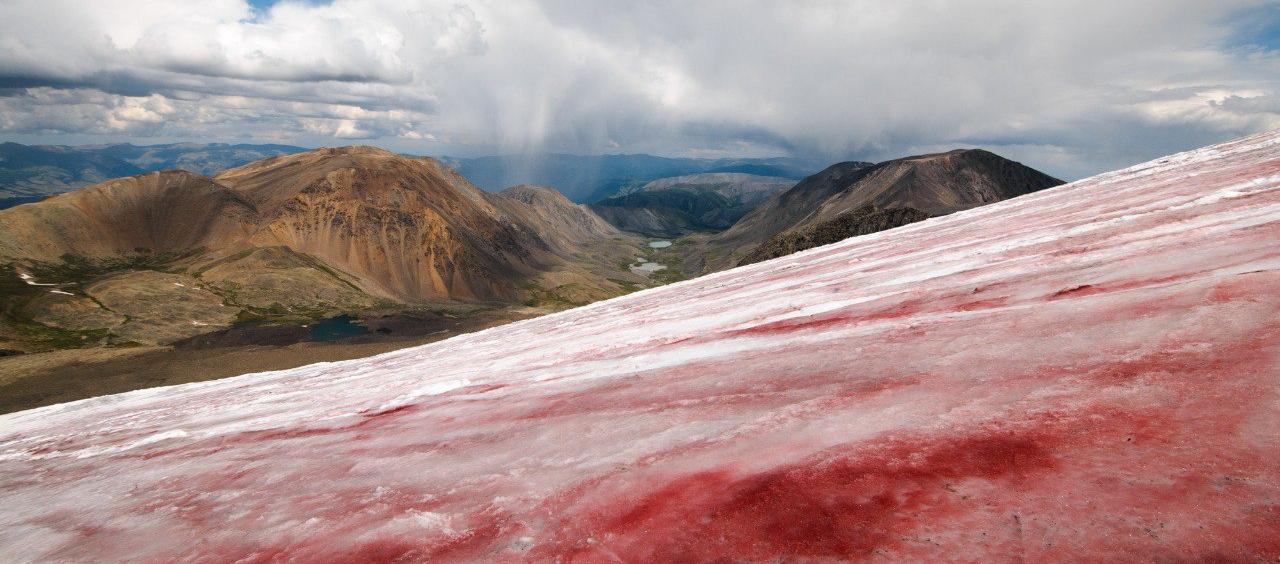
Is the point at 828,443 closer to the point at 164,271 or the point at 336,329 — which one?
the point at 336,329

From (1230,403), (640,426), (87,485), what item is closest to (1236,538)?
(1230,403)

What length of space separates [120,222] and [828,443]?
24699 cm

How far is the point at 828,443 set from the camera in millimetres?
4715

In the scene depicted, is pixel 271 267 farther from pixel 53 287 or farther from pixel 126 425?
pixel 126 425

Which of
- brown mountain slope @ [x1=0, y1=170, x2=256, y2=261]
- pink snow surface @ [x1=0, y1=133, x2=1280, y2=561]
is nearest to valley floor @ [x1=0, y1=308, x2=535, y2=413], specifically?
brown mountain slope @ [x1=0, y1=170, x2=256, y2=261]

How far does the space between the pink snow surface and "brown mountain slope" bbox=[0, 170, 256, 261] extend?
8401 inches

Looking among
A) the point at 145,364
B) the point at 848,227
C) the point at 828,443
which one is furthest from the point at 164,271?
the point at 828,443

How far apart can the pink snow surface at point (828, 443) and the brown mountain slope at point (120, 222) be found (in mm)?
213394

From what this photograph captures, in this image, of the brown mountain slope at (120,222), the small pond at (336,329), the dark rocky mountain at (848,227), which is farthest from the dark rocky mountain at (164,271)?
the dark rocky mountain at (848,227)

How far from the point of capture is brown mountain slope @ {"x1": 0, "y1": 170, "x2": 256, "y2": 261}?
547ft

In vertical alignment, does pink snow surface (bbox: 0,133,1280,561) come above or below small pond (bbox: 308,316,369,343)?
above

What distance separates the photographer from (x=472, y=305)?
18512 cm

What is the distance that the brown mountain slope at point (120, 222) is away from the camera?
547 feet

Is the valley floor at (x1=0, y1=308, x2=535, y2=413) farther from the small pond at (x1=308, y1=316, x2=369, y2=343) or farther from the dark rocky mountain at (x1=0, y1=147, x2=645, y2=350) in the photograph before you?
the dark rocky mountain at (x1=0, y1=147, x2=645, y2=350)
